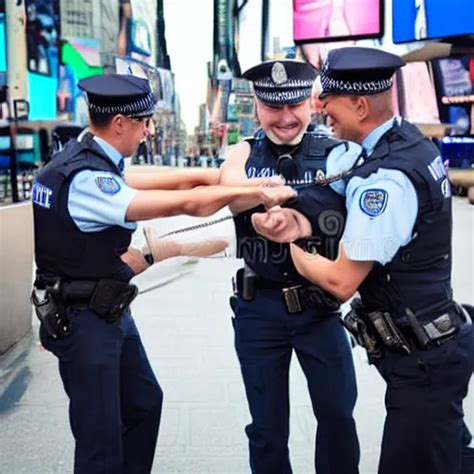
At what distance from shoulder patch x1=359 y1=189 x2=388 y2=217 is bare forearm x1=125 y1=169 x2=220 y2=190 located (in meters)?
0.96

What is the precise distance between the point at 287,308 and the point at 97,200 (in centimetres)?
78

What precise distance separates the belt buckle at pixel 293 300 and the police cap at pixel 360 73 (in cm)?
73

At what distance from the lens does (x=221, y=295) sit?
20.1 feet

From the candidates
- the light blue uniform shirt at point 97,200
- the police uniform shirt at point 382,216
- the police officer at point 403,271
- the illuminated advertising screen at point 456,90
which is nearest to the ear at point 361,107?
the police officer at point 403,271

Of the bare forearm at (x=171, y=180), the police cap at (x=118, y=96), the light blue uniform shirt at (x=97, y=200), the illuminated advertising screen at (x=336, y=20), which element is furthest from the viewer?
the illuminated advertising screen at (x=336, y=20)

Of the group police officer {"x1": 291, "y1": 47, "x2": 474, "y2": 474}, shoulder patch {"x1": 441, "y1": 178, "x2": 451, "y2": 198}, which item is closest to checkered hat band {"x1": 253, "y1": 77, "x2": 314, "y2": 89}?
police officer {"x1": 291, "y1": 47, "x2": 474, "y2": 474}

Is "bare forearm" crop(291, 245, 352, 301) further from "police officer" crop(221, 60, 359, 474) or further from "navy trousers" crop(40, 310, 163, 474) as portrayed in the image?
"navy trousers" crop(40, 310, 163, 474)

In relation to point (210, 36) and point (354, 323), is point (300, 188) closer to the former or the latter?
point (354, 323)

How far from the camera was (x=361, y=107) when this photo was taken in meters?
1.94

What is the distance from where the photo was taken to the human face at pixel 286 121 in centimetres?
240

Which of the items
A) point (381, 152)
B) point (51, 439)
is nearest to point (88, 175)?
point (381, 152)

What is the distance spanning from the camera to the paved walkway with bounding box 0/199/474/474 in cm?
301

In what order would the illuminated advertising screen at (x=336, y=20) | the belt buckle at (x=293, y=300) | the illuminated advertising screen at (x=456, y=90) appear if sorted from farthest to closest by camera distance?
1. the illuminated advertising screen at (x=456, y=90)
2. the illuminated advertising screen at (x=336, y=20)
3. the belt buckle at (x=293, y=300)

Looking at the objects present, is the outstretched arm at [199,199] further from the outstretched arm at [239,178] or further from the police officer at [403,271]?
the police officer at [403,271]
